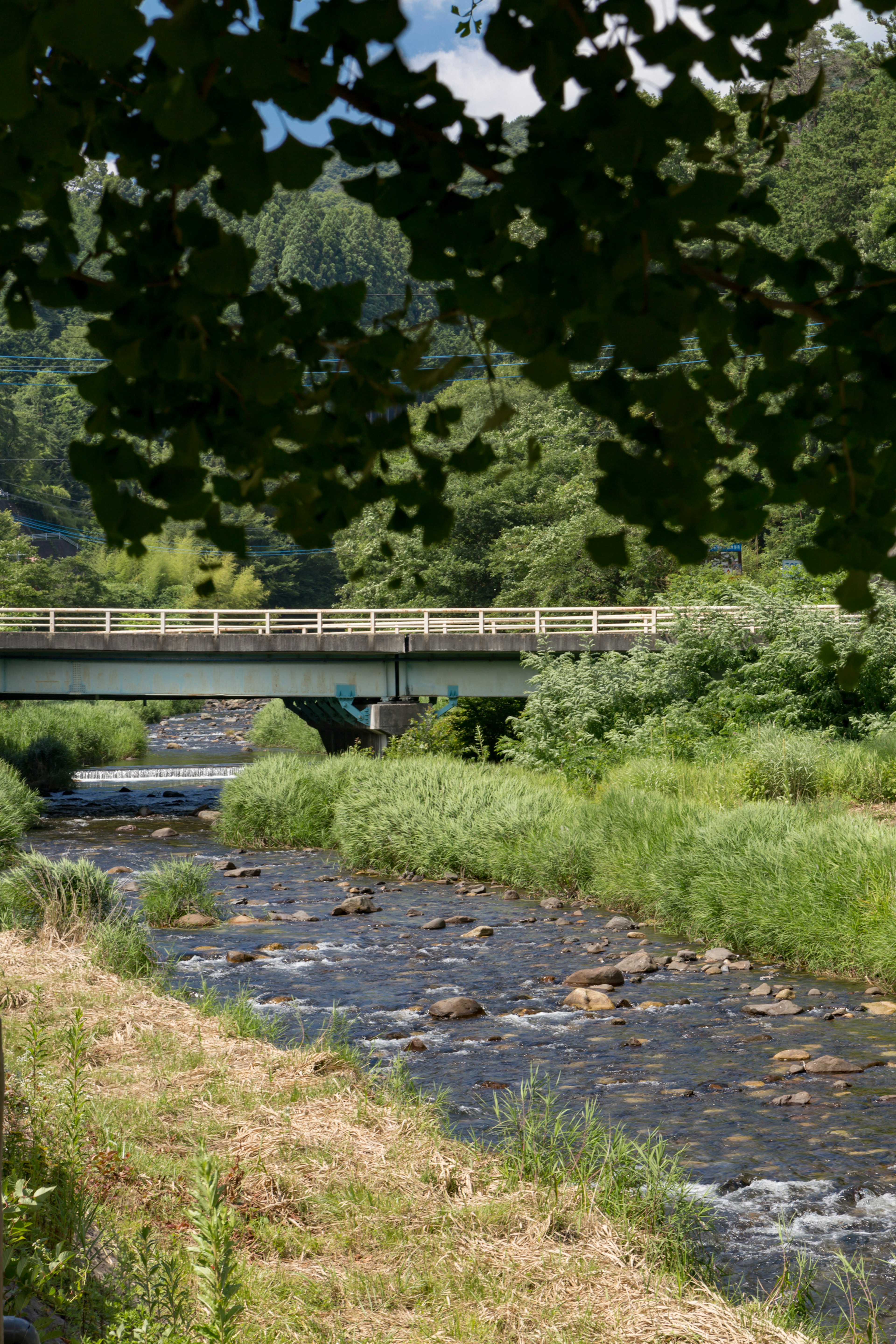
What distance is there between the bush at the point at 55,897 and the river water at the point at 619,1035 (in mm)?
1052

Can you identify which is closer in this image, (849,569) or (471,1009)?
(849,569)

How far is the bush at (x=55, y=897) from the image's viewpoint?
37.4ft

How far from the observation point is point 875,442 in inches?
78.5

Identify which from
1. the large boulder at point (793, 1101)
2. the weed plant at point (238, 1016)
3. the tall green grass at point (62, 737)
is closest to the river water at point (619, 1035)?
the large boulder at point (793, 1101)

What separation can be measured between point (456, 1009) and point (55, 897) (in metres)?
4.23

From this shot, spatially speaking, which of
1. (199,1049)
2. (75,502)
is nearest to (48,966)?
(199,1049)

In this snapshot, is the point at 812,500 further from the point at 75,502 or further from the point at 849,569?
the point at 75,502

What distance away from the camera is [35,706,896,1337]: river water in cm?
701

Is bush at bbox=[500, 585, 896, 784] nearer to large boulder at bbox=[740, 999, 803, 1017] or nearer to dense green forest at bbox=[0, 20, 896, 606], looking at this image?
dense green forest at bbox=[0, 20, 896, 606]

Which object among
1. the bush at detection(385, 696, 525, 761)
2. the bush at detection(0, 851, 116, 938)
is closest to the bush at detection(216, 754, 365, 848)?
the bush at detection(385, 696, 525, 761)

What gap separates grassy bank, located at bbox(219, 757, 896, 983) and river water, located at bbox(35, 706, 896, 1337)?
18.7 inches

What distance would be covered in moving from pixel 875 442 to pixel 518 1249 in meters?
4.54

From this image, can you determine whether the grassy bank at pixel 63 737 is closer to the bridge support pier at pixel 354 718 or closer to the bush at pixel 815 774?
the bridge support pier at pixel 354 718

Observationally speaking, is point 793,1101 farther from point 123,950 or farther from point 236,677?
point 236,677
